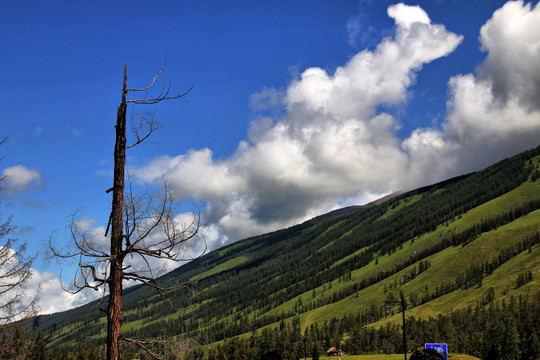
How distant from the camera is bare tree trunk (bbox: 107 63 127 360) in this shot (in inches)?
290

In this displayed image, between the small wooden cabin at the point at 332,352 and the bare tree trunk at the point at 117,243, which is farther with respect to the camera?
the small wooden cabin at the point at 332,352

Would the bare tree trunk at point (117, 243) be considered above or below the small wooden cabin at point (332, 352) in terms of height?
above

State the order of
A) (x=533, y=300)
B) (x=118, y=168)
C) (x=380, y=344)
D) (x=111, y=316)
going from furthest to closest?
(x=533, y=300) < (x=380, y=344) < (x=118, y=168) < (x=111, y=316)

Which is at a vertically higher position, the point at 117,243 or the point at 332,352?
the point at 117,243

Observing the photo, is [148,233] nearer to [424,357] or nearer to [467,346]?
[424,357]

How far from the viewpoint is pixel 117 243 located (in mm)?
7719

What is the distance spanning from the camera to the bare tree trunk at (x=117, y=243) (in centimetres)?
738

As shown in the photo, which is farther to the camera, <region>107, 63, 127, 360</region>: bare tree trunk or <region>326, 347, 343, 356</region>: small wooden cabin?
<region>326, 347, 343, 356</region>: small wooden cabin

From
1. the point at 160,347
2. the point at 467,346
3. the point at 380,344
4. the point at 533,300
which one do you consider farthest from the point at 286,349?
the point at 160,347

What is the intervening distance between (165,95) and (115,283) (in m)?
3.61

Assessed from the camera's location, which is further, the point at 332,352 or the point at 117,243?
the point at 332,352

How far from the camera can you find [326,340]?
19288cm

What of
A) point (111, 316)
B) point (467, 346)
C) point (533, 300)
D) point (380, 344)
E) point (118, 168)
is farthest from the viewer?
point (533, 300)

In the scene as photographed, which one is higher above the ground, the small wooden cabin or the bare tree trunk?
the bare tree trunk
